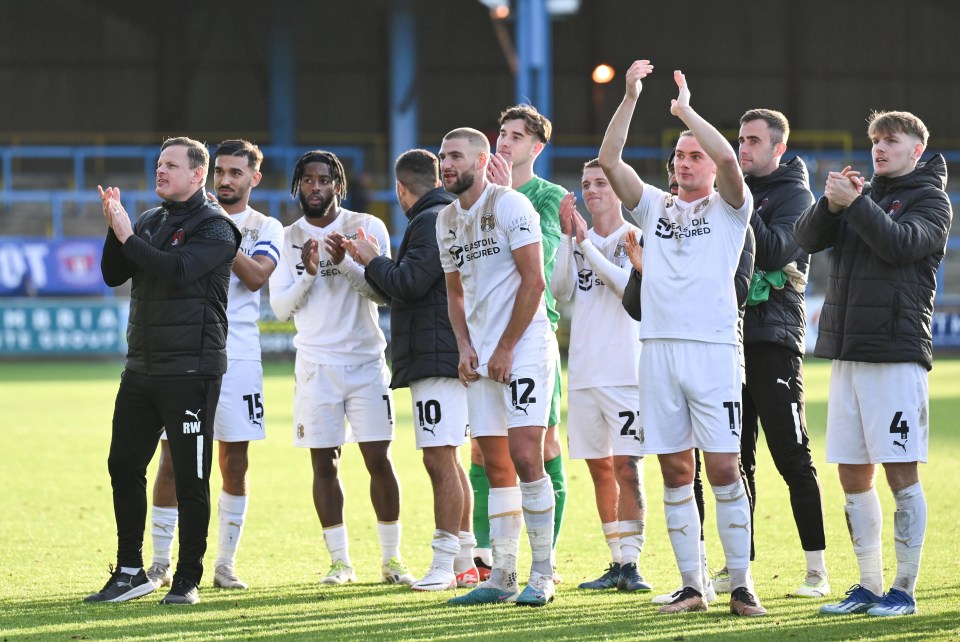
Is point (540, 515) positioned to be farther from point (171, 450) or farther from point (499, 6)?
point (499, 6)

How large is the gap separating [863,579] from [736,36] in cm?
3347

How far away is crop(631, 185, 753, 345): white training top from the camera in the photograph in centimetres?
581

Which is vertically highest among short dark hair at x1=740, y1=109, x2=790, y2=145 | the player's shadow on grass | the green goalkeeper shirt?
short dark hair at x1=740, y1=109, x2=790, y2=145

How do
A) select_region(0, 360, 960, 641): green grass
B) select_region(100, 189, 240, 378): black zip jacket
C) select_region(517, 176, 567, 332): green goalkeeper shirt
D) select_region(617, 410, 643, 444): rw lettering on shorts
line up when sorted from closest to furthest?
select_region(0, 360, 960, 641): green grass, select_region(100, 189, 240, 378): black zip jacket, select_region(517, 176, 567, 332): green goalkeeper shirt, select_region(617, 410, 643, 444): rw lettering on shorts

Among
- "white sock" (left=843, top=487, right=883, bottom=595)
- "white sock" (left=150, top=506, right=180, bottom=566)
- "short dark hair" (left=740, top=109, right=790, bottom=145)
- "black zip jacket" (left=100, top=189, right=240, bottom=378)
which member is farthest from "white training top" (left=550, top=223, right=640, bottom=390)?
"white sock" (left=150, top=506, right=180, bottom=566)

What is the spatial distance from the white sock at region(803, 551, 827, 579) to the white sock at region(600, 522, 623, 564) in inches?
37.2

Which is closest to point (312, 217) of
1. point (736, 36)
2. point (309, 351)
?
point (309, 351)

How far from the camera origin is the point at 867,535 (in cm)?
602

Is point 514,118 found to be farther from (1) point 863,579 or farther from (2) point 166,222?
(1) point 863,579

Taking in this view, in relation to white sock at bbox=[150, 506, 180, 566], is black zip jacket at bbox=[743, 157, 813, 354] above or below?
above

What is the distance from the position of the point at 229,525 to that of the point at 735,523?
2739 millimetres

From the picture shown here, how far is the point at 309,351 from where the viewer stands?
23.8 ft

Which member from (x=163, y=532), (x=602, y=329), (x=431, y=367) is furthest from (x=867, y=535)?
(x=163, y=532)

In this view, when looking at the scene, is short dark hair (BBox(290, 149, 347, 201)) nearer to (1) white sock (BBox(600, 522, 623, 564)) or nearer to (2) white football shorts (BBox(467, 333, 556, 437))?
(2) white football shorts (BBox(467, 333, 556, 437))
